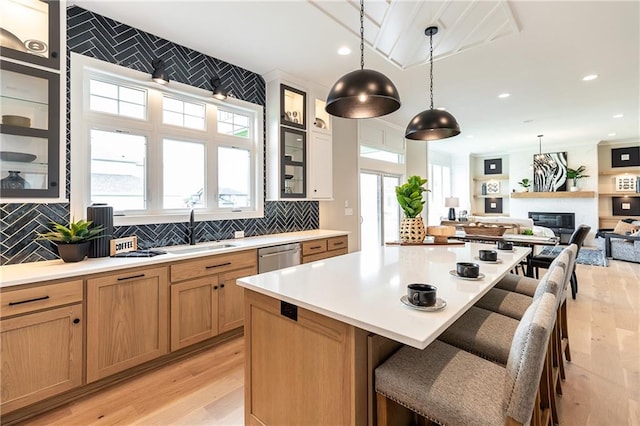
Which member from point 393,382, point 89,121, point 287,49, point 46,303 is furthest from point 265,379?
point 287,49

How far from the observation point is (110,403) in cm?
205

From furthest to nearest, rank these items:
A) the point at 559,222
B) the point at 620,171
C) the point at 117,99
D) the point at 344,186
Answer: the point at 559,222
the point at 620,171
the point at 344,186
the point at 117,99

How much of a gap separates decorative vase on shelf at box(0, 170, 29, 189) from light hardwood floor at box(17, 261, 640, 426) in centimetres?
151

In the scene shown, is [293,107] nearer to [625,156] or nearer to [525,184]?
[525,184]

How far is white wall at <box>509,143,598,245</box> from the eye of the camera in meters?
8.43

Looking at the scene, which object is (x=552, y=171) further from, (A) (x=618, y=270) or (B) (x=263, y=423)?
(B) (x=263, y=423)

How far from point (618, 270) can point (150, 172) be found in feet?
25.8

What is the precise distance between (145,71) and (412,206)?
2788mm

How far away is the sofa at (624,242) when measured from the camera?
6.25m

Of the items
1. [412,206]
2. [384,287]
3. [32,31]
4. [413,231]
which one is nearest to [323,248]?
[413,231]

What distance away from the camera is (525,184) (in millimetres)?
9414

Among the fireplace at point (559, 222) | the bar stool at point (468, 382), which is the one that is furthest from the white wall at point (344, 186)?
the fireplace at point (559, 222)

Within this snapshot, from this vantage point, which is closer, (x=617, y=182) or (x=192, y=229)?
(x=192, y=229)

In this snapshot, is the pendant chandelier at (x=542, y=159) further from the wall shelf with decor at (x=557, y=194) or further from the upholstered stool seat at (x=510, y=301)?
the upholstered stool seat at (x=510, y=301)
